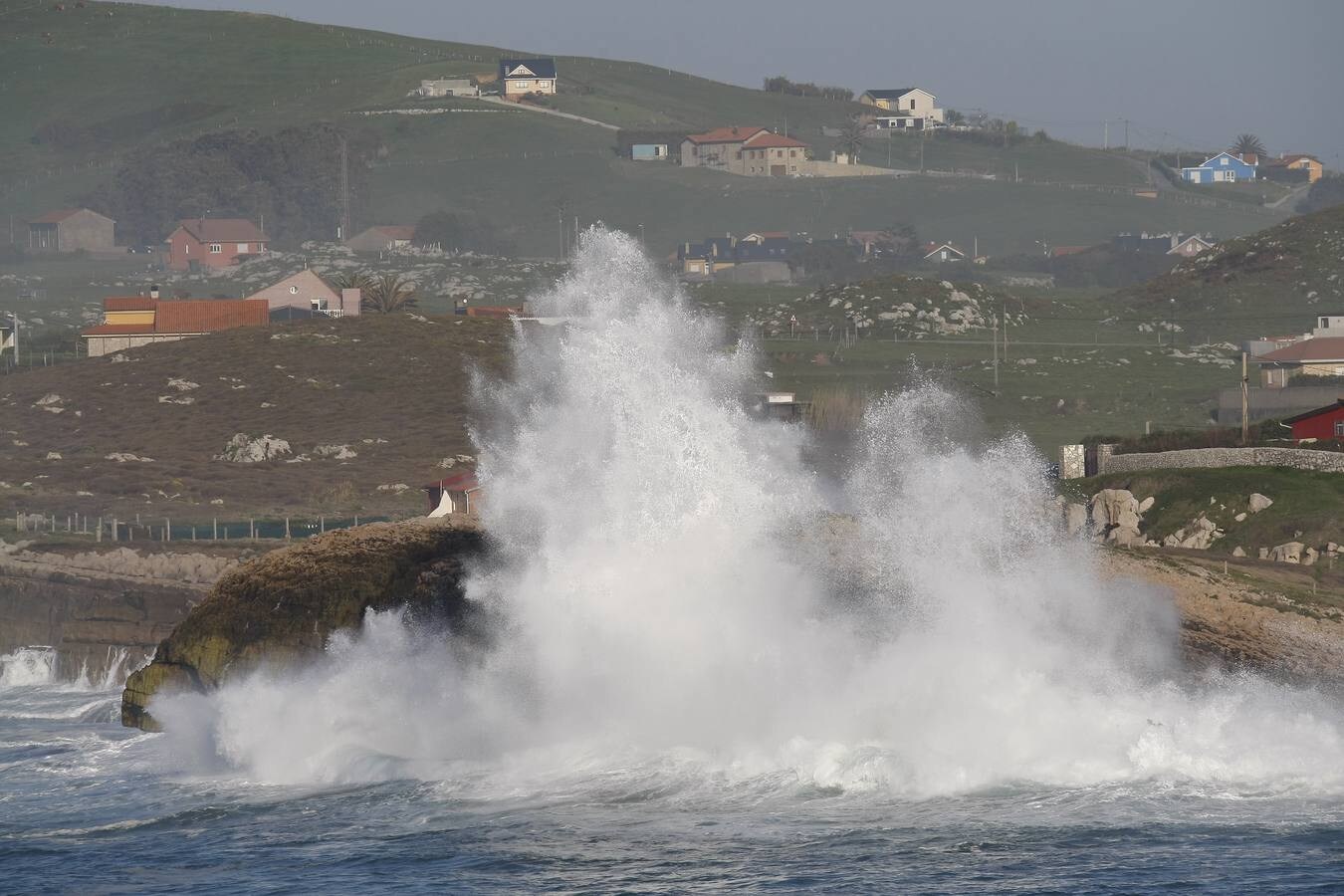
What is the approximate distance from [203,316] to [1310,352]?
59.8 metres

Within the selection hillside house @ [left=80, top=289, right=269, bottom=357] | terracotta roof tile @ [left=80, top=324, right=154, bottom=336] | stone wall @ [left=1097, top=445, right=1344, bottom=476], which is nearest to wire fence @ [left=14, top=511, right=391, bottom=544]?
stone wall @ [left=1097, top=445, right=1344, bottom=476]

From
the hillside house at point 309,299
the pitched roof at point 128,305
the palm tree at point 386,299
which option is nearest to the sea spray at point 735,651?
the pitched roof at point 128,305

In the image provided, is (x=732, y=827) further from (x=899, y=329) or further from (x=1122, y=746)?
(x=899, y=329)

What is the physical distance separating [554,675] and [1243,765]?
12.1m

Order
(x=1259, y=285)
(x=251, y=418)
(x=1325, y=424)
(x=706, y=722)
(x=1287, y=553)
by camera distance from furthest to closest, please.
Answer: (x=1259, y=285), (x=251, y=418), (x=1325, y=424), (x=1287, y=553), (x=706, y=722)

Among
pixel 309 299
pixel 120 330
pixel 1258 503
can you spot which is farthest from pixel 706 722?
pixel 309 299

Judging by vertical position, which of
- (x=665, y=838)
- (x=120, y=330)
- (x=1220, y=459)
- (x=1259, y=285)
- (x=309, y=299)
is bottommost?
(x=665, y=838)

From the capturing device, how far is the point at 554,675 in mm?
38188

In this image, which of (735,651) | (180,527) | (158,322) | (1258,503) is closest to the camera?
(735,651)

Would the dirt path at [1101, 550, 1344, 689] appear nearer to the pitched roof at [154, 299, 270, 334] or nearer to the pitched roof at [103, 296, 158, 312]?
the pitched roof at [154, 299, 270, 334]

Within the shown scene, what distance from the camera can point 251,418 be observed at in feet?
318

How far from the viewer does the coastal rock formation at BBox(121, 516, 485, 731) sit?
4347cm

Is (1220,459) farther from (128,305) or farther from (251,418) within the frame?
(128,305)

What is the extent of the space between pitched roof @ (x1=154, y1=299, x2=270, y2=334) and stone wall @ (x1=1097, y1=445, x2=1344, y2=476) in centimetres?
6638
